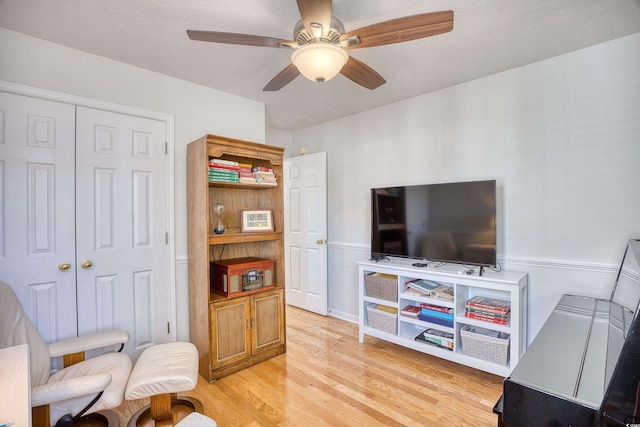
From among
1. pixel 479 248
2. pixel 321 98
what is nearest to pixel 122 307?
pixel 321 98

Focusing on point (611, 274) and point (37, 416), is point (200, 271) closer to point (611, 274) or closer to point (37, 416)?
point (37, 416)

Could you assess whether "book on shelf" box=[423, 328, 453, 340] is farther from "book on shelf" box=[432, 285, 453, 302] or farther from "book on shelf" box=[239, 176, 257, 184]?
"book on shelf" box=[239, 176, 257, 184]

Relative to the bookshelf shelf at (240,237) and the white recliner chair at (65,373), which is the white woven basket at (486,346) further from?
the white recliner chair at (65,373)

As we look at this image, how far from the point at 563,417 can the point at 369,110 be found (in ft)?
10.4

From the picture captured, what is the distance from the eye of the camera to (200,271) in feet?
8.14

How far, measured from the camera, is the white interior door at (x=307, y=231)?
12.7ft

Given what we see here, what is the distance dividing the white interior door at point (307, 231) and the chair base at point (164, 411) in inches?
79.9

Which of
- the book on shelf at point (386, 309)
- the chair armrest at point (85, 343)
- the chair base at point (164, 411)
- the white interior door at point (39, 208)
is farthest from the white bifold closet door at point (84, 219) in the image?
the book on shelf at point (386, 309)

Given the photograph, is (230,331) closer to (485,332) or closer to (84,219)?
(84,219)

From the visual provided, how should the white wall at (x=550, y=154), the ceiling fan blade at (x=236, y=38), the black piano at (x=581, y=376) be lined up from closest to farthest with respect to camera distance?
the black piano at (x=581, y=376)
the ceiling fan blade at (x=236, y=38)
the white wall at (x=550, y=154)

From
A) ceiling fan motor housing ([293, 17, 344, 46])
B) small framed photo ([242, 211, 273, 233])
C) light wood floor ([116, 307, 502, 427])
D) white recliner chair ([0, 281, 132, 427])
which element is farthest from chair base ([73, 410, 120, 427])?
ceiling fan motor housing ([293, 17, 344, 46])

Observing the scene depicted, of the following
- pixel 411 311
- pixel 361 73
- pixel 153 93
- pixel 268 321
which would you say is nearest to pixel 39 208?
pixel 153 93

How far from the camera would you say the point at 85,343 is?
1.92 m

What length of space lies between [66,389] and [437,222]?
2.68 m
